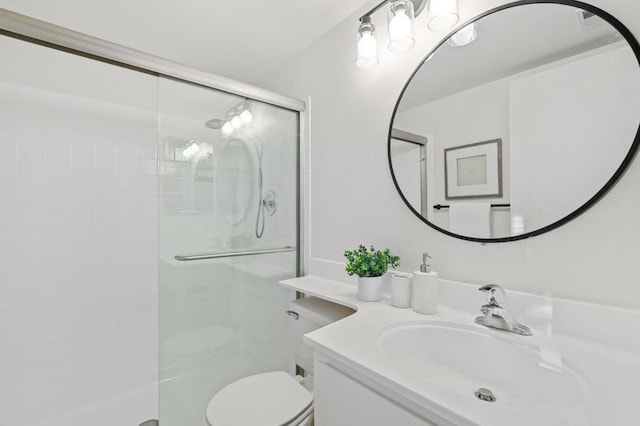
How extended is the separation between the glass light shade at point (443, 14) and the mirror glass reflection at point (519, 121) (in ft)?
0.24

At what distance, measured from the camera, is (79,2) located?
1.33 m

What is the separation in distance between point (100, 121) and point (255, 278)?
1415 millimetres

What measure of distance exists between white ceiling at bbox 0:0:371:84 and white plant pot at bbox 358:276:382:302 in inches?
50.7

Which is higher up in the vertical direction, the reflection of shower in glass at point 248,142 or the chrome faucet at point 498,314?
the reflection of shower in glass at point 248,142

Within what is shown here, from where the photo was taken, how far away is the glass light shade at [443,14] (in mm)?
951

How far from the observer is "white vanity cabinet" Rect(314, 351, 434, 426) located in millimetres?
613

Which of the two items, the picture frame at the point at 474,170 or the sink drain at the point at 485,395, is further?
the picture frame at the point at 474,170

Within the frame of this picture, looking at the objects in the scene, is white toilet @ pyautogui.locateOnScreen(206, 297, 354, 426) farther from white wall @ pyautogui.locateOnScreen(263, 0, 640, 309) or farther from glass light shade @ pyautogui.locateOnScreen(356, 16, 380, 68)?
glass light shade @ pyautogui.locateOnScreen(356, 16, 380, 68)

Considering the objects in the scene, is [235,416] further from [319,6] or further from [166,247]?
[319,6]

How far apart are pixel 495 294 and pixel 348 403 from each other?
53cm

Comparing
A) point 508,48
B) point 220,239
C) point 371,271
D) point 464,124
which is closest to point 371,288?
point 371,271

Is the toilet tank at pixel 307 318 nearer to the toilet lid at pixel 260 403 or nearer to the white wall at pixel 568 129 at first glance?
the toilet lid at pixel 260 403

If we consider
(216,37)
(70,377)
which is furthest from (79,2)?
(70,377)

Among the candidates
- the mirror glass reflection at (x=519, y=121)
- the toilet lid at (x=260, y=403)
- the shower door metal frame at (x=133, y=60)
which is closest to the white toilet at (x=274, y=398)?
the toilet lid at (x=260, y=403)
